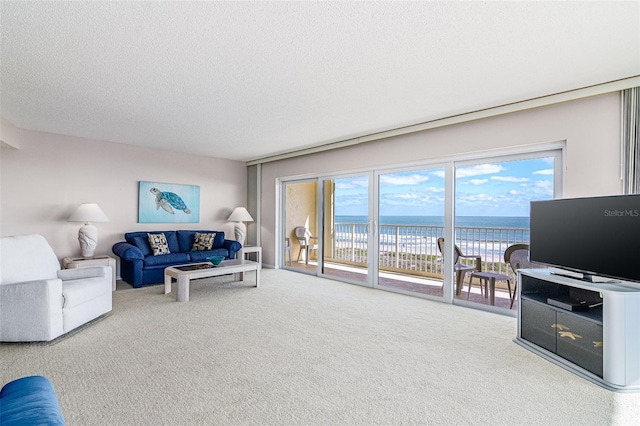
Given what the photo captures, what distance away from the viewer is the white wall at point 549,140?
309 centimetres

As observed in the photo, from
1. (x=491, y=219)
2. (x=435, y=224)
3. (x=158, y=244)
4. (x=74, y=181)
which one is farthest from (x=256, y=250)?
(x=491, y=219)

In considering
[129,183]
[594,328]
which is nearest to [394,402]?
[594,328]

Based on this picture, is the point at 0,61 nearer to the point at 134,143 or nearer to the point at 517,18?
the point at 134,143

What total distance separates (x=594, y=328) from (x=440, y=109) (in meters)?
2.55

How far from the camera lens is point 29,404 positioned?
134cm

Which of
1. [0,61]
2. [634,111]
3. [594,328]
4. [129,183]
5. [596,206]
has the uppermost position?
[0,61]

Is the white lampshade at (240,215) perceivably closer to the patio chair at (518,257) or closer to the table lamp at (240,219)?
the table lamp at (240,219)

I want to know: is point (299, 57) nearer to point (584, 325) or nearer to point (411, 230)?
point (584, 325)

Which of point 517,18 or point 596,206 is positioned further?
point 596,206

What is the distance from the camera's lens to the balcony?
173 inches

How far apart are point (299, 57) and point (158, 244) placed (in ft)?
14.1

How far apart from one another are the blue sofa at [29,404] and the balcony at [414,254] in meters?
4.14

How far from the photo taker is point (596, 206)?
2633mm

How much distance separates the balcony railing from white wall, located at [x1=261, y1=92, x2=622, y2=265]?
3.58 feet
